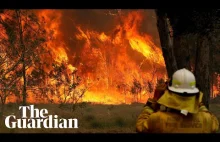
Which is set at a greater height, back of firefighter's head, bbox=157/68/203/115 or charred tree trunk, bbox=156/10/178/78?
charred tree trunk, bbox=156/10/178/78

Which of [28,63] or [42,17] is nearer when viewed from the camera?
[28,63]

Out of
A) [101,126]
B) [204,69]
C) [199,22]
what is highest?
[199,22]

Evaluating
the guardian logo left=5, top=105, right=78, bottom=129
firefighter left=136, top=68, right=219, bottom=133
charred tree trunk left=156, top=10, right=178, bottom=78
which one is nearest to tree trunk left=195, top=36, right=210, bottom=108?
charred tree trunk left=156, top=10, right=178, bottom=78

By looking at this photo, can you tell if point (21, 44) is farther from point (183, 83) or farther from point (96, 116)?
point (183, 83)

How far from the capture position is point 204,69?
38.8 feet

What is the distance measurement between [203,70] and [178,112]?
735 cm

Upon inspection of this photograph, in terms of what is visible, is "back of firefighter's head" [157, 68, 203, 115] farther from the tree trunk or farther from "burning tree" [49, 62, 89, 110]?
"burning tree" [49, 62, 89, 110]

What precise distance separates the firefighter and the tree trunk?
23.2ft

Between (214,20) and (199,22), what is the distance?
0.35 meters

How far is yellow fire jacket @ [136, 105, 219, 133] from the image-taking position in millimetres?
4688

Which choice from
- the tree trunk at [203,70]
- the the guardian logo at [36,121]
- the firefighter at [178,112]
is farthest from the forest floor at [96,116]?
the firefighter at [178,112]

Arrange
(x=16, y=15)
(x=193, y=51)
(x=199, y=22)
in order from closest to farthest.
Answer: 1. (x=199, y=22)
2. (x=16, y=15)
3. (x=193, y=51)
